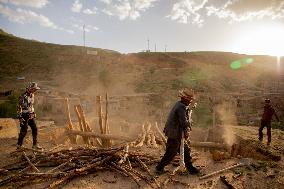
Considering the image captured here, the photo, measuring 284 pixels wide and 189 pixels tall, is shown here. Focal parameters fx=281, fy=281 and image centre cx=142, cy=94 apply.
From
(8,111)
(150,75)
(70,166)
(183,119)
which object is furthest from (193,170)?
(150,75)

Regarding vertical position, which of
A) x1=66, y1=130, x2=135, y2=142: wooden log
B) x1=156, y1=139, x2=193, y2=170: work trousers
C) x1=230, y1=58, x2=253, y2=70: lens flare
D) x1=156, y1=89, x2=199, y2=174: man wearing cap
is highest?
x1=230, y1=58, x2=253, y2=70: lens flare

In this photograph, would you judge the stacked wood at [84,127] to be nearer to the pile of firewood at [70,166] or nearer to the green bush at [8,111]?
the pile of firewood at [70,166]

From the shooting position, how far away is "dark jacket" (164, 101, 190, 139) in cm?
618

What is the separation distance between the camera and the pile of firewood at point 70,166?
6125 mm

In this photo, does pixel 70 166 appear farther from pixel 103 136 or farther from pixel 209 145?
pixel 209 145

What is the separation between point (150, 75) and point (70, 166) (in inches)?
1230

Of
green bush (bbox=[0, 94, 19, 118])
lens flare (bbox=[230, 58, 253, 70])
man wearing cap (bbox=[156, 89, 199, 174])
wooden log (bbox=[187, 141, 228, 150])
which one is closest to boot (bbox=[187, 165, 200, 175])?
man wearing cap (bbox=[156, 89, 199, 174])

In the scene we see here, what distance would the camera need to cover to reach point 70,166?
676 centimetres

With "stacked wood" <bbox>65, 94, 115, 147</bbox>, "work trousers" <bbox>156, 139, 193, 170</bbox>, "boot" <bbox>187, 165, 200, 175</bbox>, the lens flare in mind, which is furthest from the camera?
the lens flare

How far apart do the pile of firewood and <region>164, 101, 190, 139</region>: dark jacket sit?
3.53ft

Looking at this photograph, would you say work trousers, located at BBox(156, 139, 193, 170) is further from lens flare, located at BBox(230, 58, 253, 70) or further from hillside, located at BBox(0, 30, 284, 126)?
lens flare, located at BBox(230, 58, 253, 70)

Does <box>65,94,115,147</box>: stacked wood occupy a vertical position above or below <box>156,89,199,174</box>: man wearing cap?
below

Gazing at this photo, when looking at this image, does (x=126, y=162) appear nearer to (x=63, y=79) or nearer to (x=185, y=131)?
(x=185, y=131)

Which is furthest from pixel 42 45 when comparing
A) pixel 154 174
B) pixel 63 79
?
pixel 154 174
